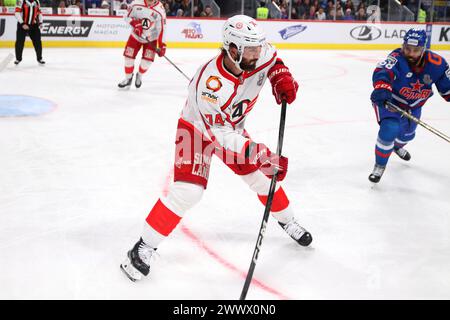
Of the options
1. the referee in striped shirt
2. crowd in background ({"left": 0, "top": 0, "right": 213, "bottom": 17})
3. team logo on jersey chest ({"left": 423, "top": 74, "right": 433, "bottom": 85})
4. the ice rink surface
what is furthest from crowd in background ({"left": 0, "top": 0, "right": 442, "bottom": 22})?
team logo on jersey chest ({"left": 423, "top": 74, "right": 433, "bottom": 85})

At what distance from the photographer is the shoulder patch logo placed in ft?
6.57

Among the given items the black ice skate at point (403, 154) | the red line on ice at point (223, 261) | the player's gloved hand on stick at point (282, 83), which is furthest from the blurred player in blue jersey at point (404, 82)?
the red line on ice at point (223, 261)

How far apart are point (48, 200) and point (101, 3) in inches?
330

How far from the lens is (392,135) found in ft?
10.8

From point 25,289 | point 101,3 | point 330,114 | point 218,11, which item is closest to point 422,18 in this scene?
point 218,11

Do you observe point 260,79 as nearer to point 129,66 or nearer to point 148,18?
point 148,18

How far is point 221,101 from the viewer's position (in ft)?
6.67

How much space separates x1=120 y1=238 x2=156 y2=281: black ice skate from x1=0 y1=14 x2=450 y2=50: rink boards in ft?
29.3

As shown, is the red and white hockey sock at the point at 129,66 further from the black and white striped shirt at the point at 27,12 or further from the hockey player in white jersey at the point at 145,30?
the black and white striped shirt at the point at 27,12

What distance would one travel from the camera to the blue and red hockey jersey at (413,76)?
319 cm

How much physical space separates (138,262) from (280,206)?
0.71m

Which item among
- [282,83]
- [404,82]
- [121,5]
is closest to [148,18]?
[404,82]

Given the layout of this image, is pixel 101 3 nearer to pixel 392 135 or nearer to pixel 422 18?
pixel 422 18

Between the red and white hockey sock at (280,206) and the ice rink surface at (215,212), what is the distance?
16 cm
